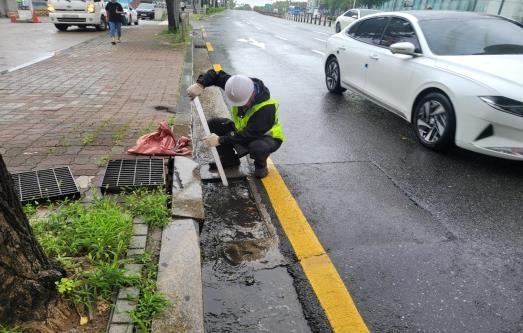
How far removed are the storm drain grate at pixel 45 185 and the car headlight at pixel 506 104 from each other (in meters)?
3.76

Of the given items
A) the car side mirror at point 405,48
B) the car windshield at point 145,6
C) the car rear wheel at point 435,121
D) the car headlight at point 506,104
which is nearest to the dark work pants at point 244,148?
the car rear wheel at point 435,121

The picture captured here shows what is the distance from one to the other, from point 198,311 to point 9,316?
87 centimetres

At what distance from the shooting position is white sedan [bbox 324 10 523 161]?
382cm

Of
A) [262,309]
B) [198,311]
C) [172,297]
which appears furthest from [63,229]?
[262,309]

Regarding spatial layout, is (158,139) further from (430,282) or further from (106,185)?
(430,282)

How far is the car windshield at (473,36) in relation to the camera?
472cm

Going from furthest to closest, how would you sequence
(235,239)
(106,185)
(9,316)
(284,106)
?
(284,106), (106,185), (235,239), (9,316)

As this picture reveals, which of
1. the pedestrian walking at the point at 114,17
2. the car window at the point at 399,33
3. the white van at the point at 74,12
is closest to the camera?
the car window at the point at 399,33

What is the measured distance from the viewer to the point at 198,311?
2.14 m

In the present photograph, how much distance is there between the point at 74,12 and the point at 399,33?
16030 millimetres

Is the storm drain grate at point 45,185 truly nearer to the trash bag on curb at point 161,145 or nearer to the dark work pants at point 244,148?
the trash bag on curb at point 161,145

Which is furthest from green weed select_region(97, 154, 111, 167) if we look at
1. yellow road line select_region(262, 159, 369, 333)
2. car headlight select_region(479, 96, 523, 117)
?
car headlight select_region(479, 96, 523, 117)

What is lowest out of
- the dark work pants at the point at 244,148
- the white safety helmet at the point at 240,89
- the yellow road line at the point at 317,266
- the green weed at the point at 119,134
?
the yellow road line at the point at 317,266

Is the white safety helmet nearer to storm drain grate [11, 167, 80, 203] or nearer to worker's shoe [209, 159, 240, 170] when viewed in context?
worker's shoe [209, 159, 240, 170]
